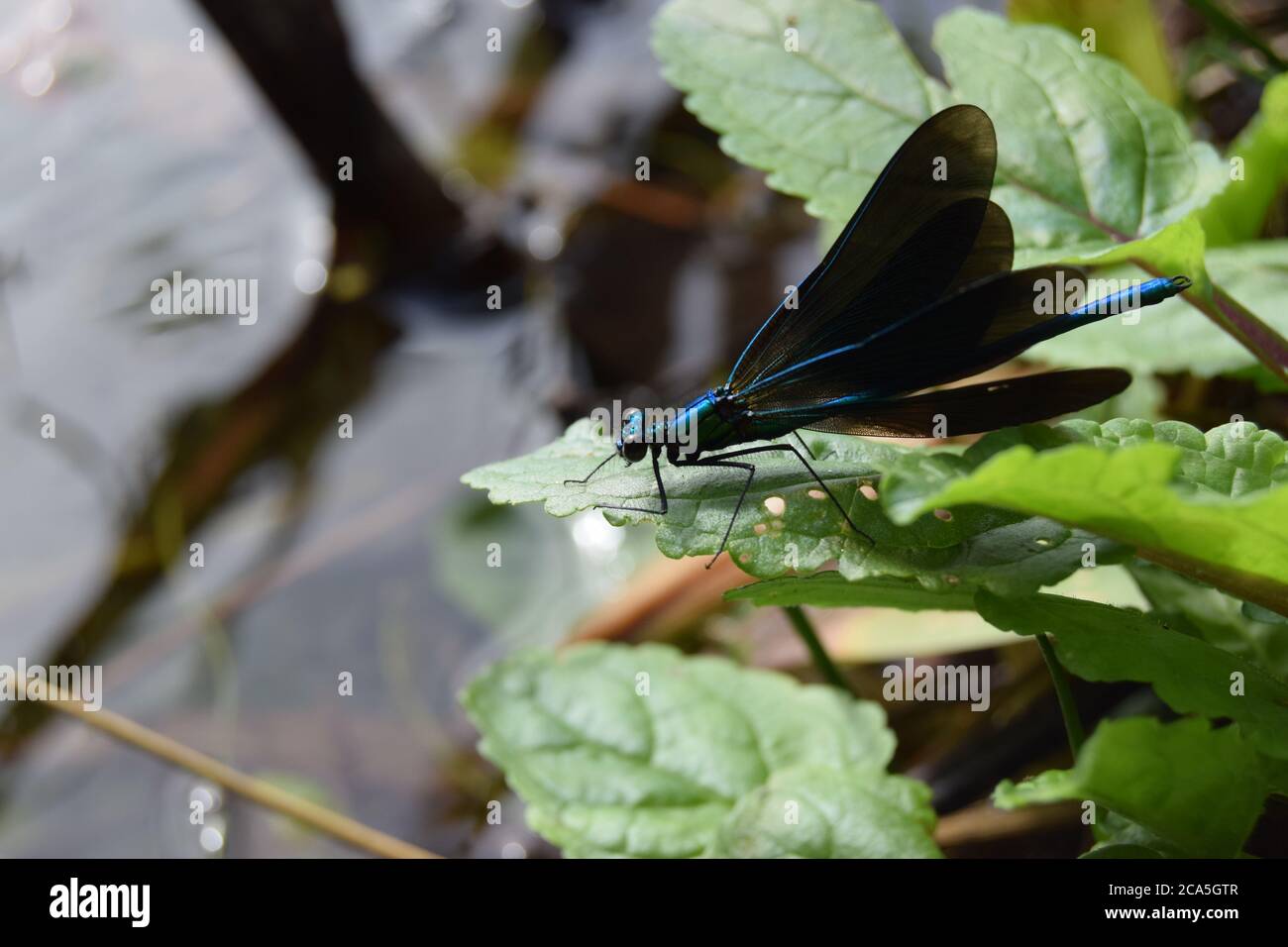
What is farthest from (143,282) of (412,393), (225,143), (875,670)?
(875,670)

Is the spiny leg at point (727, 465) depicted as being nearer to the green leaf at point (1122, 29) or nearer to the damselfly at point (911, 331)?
the damselfly at point (911, 331)

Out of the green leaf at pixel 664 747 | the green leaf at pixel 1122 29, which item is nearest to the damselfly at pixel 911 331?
the green leaf at pixel 664 747

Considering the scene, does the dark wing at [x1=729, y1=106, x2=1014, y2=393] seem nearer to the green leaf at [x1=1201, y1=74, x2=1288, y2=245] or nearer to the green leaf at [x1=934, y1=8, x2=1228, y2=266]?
the green leaf at [x1=934, y1=8, x2=1228, y2=266]

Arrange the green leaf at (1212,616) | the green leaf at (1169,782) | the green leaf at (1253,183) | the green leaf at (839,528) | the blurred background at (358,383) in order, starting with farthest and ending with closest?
1. the blurred background at (358,383)
2. the green leaf at (1253,183)
3. the green leaf at (1212,616)
4. the green leaf at (839,528)
5. the green leaf at (1169,782)

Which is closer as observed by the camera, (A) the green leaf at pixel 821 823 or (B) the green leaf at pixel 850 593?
(B) the green leaf at pixel 850 593

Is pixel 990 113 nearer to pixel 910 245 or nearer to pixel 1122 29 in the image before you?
pixel 910 245

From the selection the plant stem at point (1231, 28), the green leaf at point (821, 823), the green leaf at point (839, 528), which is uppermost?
the plant stem at point (1231, 28)

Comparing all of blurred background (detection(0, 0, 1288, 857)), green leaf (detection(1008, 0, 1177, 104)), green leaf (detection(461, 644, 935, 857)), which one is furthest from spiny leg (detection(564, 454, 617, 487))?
green leaf (detection(1008, 0, 1177, 104))
